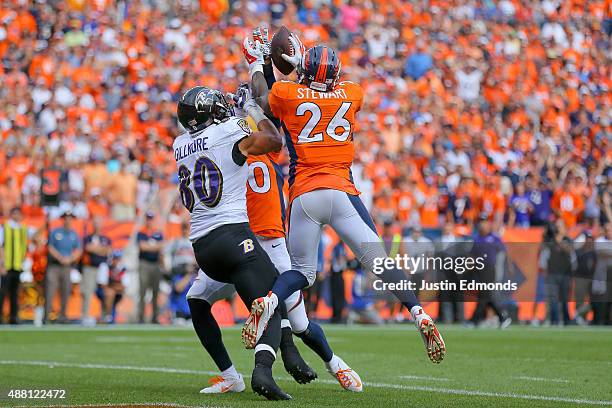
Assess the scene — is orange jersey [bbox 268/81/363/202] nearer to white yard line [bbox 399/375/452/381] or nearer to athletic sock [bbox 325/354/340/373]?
athletic sock [bbox 325/354/340/373]

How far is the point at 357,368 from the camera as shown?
33.8 feet

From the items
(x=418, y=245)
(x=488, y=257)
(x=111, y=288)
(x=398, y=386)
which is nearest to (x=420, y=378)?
(x=398, y=386)

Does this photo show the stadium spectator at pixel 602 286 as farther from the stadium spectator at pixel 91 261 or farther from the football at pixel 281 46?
the football at pixel 281 46

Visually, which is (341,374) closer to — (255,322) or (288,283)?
(288,283)

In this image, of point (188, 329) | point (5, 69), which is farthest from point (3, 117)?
point (188, 329)

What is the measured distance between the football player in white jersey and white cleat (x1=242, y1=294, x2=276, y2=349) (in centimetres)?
17

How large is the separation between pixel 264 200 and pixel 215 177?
Result: 3.54 ft

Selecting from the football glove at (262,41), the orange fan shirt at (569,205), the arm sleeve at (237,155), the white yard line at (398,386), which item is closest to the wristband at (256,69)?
the football glove at (262,41)

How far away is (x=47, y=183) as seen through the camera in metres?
17.5

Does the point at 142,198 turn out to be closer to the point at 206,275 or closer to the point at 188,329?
the point at 188,329

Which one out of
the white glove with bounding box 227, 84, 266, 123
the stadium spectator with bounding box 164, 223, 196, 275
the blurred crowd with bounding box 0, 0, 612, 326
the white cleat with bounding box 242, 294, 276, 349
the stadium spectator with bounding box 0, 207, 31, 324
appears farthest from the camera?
the blurred crowd with bounding box 0, 0, 612, 326

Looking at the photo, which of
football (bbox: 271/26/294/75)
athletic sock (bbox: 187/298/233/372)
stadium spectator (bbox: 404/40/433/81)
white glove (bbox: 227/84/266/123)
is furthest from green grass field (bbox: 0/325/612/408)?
stadium spectator (bbox: 404/40/433/81)

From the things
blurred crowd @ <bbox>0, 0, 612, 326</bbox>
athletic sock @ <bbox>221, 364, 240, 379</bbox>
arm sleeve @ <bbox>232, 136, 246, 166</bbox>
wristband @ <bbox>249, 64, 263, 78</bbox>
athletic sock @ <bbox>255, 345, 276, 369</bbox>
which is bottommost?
athletic sock @ <bbox>221, 364, 240, 379</bbox>

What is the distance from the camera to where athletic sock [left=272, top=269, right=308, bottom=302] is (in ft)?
24.2
